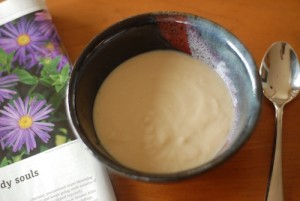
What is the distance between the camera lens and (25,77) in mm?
566

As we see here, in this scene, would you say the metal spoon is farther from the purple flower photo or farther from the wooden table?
the purple flower photo

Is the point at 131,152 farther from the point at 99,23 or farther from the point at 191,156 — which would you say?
the point at 99,23

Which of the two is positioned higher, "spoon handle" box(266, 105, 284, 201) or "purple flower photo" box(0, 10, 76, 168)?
"purple flower photo" box(0, 10, 76, 168)

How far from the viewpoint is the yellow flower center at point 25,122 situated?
1.75 ft

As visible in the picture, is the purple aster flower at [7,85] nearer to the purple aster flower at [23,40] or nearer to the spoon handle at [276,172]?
the purple aster flower at [23,40]

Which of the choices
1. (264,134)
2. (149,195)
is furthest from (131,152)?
(264,134)

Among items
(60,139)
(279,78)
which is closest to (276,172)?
(279,78)

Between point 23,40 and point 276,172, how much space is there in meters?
0.41

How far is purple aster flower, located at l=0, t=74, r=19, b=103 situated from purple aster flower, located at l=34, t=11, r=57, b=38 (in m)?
0.08

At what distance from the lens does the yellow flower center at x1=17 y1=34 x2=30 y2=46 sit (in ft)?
1.93

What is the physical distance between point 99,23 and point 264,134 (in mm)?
296

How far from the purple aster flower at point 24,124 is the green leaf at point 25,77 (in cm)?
3

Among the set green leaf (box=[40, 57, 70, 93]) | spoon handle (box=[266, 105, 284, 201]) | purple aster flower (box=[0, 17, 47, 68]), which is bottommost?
spoon handle (box=[266, 105, 284, 201])

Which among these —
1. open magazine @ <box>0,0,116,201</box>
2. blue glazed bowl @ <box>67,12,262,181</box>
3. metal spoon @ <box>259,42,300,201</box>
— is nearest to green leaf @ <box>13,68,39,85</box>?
open magazine @ <box>0,0,116,201</box>
